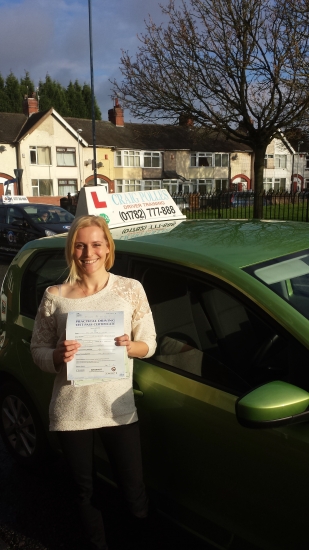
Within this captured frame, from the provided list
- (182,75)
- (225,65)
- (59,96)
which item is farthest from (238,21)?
(59,96)

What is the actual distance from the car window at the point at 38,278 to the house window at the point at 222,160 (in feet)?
151

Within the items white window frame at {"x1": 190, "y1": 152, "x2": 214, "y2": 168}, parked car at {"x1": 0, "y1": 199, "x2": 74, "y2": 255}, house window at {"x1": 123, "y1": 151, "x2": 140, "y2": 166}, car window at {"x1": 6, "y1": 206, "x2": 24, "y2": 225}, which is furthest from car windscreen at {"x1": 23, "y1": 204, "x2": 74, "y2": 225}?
white window frame at {"x1": 190, "y1": 152, "x2": 214, "y2": 168}

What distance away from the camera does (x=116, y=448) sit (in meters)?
2.11

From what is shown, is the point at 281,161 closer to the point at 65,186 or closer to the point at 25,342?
the point at 65,186

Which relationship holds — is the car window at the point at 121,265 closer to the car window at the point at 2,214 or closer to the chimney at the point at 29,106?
the car window at the point at 2,214

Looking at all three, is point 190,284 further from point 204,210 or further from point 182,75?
point 204,210

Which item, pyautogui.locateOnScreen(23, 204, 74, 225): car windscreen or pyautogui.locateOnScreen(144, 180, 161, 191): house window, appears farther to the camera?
pyautogui.locateOnScreen(144, 180, 161, 191): house window

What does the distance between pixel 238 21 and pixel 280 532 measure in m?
14.7

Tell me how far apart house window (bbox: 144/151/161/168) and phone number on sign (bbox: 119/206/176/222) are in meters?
42.0

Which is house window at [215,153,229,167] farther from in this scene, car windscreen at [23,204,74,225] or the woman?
the woman

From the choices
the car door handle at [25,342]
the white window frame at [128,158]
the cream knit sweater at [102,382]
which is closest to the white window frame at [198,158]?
the white window frame at [128,158]

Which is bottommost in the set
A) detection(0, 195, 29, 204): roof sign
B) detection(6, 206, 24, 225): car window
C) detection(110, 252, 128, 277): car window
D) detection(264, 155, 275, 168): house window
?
detection(6, 206, 24, 225): car window

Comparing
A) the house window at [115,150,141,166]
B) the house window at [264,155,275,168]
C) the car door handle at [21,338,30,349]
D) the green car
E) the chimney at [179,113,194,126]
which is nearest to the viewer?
the green car

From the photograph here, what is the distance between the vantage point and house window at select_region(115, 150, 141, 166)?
4347 centimetres
